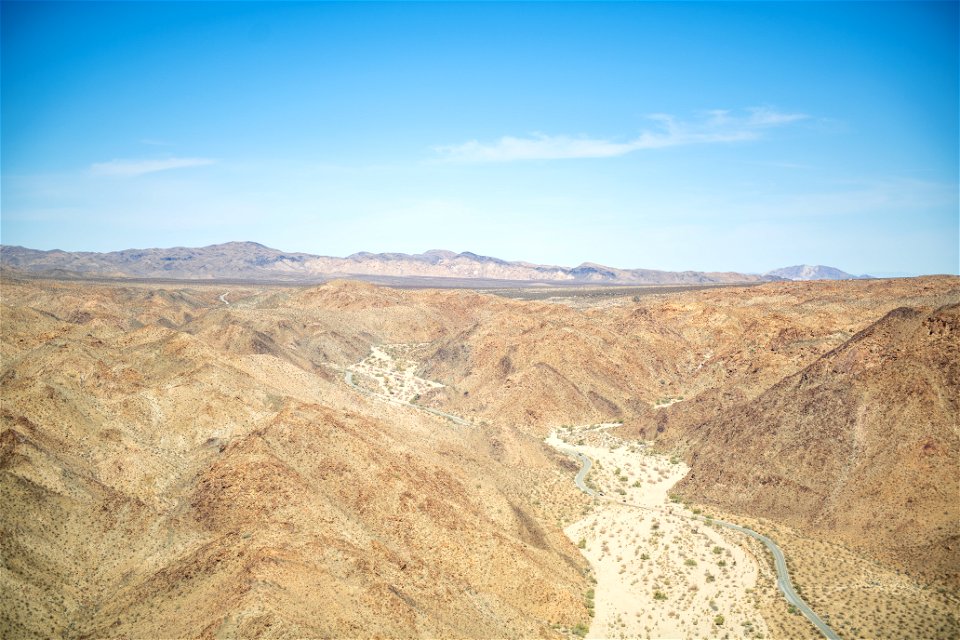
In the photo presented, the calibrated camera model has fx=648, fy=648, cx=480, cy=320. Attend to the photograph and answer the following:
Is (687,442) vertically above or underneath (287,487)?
underneath

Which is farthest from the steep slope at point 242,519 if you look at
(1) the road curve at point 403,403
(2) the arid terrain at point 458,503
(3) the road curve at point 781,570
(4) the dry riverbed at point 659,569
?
(1) the road curve at point 403,403

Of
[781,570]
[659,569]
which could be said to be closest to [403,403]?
[659,569]

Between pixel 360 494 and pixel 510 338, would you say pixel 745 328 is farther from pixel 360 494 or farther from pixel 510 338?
pixel 360 494

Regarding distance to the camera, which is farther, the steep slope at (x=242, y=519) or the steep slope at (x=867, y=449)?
the steep slope at (x=867, y=449)

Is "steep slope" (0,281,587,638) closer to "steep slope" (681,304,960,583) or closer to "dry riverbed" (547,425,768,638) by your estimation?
"dry riverbed" (547,425,768,638)

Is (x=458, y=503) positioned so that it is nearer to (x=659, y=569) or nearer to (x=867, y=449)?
(x=659, y=569)

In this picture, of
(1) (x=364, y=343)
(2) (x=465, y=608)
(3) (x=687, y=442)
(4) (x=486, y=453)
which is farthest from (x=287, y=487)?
(1) (x=364, y=343)

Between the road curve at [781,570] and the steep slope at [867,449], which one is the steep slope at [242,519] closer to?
the road curve at [781,570]

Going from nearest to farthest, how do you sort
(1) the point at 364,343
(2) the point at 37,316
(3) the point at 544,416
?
1. (3) the point at 544,416
2. (2) the point at 37,316
3. (1) the point at 364,343
